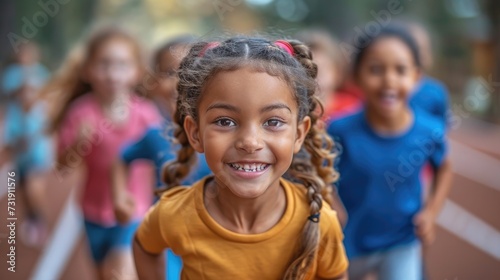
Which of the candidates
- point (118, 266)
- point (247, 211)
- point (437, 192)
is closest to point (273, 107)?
point (247, 211)

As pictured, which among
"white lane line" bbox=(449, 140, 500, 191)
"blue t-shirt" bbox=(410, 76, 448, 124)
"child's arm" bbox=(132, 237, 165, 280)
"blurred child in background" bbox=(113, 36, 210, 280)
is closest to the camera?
"child's arm" bbox=(132, 237, 165, 280)

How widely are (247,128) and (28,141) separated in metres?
5.57

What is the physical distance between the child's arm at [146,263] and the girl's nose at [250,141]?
2.16 ft

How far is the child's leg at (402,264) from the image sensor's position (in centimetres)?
404

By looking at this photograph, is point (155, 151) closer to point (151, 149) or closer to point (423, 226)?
point (151, 149)

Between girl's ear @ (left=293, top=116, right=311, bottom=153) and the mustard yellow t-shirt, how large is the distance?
0.62ft

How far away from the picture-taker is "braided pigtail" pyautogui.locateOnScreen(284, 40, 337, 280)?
238cm

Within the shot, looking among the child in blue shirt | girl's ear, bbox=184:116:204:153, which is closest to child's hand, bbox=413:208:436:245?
the child in blue shirt

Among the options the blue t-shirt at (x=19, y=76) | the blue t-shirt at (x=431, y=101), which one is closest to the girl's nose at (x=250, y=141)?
the blue t-shirt at (x=431, y=101)

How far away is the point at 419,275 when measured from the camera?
412 cm

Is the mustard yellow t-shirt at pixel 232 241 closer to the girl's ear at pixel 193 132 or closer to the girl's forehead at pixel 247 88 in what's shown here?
the girl's ear at pixel 193 132

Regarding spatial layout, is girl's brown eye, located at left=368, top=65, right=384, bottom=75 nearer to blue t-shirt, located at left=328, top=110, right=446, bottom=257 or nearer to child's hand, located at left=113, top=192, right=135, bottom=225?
blue t-shirt, located at left=328, top=110, right=446, bottom=257

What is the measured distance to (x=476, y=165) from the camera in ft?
44.9

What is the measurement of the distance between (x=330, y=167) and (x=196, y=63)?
2.26 feet
